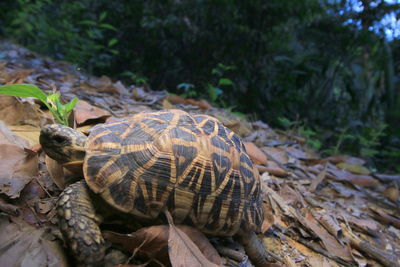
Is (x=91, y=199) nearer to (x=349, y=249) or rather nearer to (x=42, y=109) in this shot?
(x=42, y=109)

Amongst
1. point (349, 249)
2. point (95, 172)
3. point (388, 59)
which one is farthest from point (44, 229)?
point (388, 59)

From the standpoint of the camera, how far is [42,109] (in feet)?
7.49

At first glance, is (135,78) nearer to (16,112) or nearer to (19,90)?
(16,112)

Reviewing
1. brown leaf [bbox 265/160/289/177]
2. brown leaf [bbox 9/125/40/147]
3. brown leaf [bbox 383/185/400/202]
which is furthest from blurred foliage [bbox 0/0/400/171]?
brown leaf [bbox 9/125/40/147]

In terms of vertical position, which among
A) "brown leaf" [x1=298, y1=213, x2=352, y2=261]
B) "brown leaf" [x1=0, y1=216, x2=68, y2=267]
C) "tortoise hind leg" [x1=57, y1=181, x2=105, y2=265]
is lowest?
"brown leaf" [x1=298, y1=213, x2=352, y2=261]

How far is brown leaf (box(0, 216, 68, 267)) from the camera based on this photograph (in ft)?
3.59

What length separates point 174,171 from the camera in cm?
143

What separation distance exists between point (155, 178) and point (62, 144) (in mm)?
509

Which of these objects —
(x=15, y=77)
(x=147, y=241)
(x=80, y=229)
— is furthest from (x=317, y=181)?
(x=15, y=77)

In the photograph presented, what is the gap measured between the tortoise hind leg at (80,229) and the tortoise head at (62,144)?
0.71ft

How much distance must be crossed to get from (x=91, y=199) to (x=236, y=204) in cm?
79

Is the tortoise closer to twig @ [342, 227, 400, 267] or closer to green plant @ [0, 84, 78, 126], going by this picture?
green plant @ [0, 84, 78, 126]

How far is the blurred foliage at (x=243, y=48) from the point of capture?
220 inches

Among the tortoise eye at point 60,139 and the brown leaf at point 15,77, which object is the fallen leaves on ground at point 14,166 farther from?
the brown leaf at point 15,77
